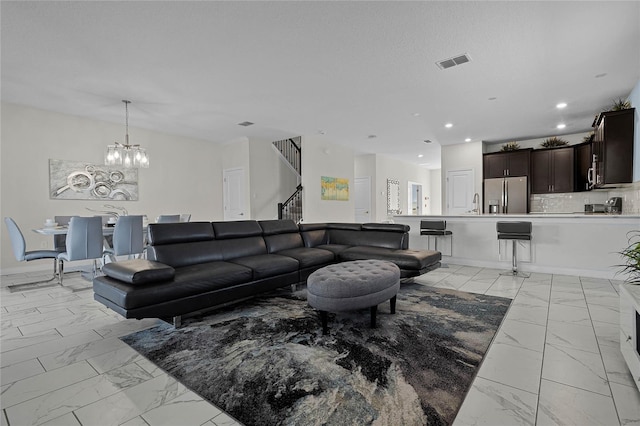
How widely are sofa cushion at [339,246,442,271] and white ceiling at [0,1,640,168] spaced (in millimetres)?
2393

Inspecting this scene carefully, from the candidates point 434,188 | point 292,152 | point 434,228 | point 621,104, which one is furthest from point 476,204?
point 434,188

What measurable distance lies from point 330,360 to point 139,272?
1736 millimetres

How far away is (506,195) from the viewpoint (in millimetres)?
7316

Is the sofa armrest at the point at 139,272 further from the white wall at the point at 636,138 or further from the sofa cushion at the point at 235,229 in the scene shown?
the white wall at the point at 636,138

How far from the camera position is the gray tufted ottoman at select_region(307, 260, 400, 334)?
247 centimetres

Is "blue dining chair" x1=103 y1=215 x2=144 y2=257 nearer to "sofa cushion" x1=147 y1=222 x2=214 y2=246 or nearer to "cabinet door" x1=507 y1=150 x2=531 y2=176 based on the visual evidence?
"sofa cushion" x1=147 y1=222 x2=214 y2=246

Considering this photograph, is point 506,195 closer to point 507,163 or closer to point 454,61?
point 507,163

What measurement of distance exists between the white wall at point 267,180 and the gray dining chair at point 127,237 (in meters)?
3.14

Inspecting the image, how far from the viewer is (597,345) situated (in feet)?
7.45

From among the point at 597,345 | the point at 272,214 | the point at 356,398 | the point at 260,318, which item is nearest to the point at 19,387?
the point at 260,318

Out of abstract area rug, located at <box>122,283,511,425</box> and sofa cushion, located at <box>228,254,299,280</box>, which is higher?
sofa cushion, located at <box>228,254,299,280</box>

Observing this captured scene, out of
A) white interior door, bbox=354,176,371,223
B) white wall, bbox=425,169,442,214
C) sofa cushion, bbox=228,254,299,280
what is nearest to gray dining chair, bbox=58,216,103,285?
sofa cushion, bbox=228,254,299,280

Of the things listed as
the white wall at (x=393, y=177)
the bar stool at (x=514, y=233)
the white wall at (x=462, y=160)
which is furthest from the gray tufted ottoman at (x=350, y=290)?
the white wall at (x=393, y=177)

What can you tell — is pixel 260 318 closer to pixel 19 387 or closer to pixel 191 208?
pixel 19 387
